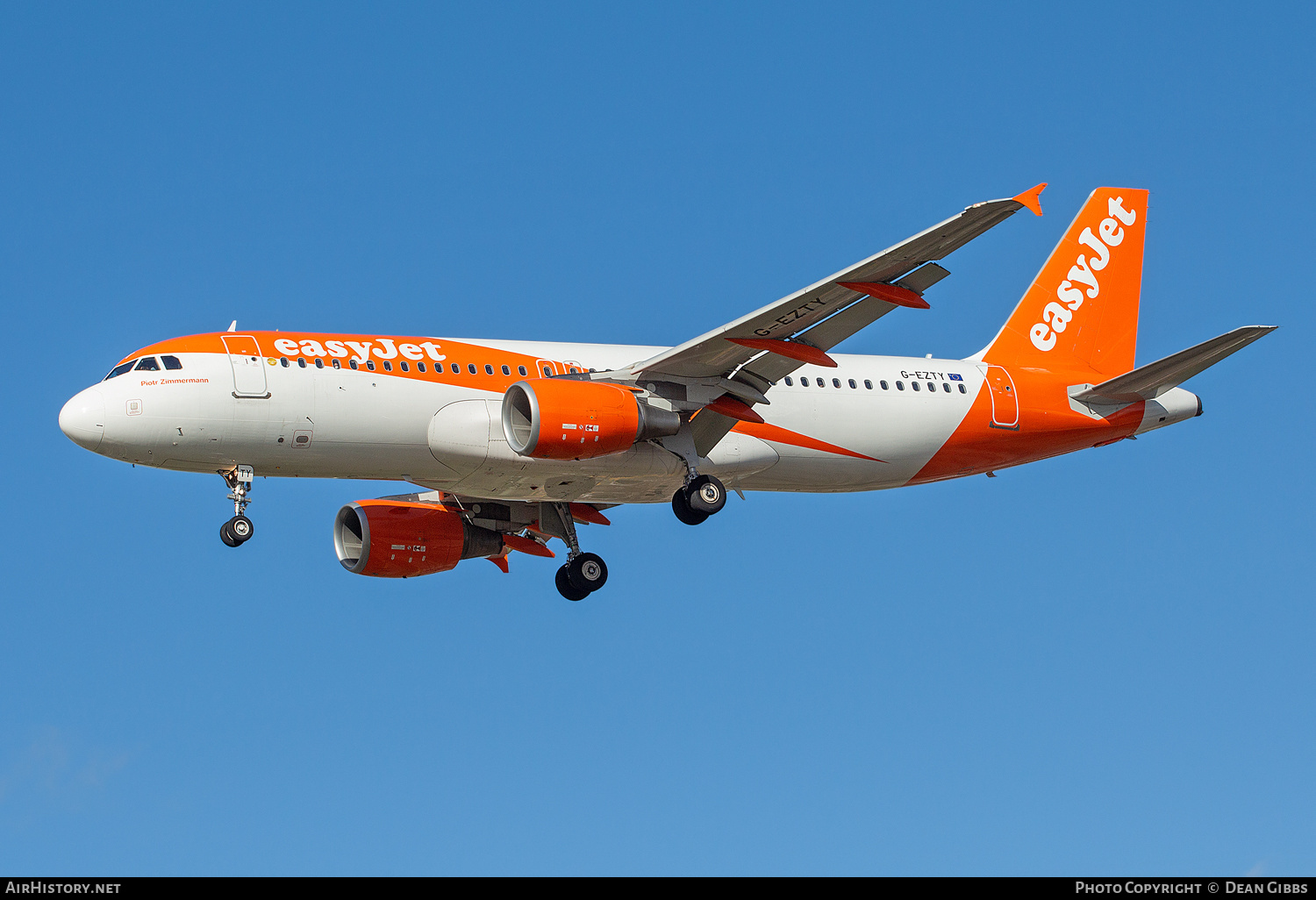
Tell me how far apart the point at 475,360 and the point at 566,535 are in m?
6.58

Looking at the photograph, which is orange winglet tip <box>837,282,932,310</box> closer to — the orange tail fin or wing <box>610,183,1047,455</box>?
wing <box>610,183,1047,455</box>

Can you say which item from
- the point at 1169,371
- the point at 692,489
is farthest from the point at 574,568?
the point at 1169,371

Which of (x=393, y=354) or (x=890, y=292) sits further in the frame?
(x=393, y=354)

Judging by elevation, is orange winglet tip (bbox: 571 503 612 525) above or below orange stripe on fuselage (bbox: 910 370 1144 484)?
below

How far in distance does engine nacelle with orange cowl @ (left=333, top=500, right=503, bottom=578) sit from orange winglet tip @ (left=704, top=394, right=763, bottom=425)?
24.8 ft

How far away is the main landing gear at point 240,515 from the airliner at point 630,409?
0.12 feet

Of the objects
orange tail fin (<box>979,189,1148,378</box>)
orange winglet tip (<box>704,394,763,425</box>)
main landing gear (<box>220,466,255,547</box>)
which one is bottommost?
main landing gear (<box>220,466,255,547</box>)

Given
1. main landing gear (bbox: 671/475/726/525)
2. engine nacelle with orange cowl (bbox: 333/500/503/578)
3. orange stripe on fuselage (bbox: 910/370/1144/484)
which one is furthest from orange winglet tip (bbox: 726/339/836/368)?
engine nacelle with orange cowl (bbox: 333/500/503/578)

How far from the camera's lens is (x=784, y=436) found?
35312 mm

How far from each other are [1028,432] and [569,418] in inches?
457

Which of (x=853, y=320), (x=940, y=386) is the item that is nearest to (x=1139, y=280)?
(x=940, y=386)

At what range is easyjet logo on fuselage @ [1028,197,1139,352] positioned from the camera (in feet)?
129

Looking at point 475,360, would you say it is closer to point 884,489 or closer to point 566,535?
point 566,535

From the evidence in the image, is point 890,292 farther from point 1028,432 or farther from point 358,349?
point 358,349
